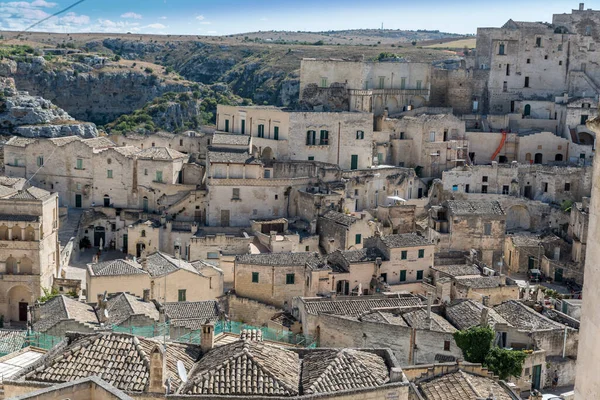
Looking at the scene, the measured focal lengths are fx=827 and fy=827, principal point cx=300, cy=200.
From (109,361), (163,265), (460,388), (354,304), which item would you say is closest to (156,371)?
(109,361)

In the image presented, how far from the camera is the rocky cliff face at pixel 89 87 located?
95.6 metres

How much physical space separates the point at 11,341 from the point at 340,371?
16.5 m

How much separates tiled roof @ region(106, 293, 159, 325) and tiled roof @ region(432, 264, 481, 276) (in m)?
15.4

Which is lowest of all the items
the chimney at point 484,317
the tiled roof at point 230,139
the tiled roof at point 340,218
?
the chimney at point 484,317

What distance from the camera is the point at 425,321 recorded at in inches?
1272

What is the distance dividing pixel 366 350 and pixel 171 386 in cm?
563

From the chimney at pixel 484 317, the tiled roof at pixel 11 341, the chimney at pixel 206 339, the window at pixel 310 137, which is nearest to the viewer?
the chimney at pixel 206 339

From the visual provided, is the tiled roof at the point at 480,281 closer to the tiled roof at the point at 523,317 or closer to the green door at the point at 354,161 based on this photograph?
the tiled roof at the point at 523,317

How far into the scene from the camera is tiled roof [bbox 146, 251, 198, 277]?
3991 centimetres

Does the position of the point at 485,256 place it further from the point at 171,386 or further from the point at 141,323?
the point at 171,386

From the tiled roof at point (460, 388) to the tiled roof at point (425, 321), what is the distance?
5386 millimetres

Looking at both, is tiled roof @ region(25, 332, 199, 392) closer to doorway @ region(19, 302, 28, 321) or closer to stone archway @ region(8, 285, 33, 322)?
stone archway @ region(8, 285, 33, 322)

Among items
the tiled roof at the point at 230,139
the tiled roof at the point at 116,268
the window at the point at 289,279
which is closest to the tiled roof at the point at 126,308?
the tiled roof at the point at 116,268

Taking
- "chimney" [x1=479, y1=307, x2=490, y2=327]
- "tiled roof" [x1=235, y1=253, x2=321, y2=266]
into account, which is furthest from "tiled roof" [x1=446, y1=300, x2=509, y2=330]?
"tiled roof" [x1=235, y1=253, x2=321, y2=266]
